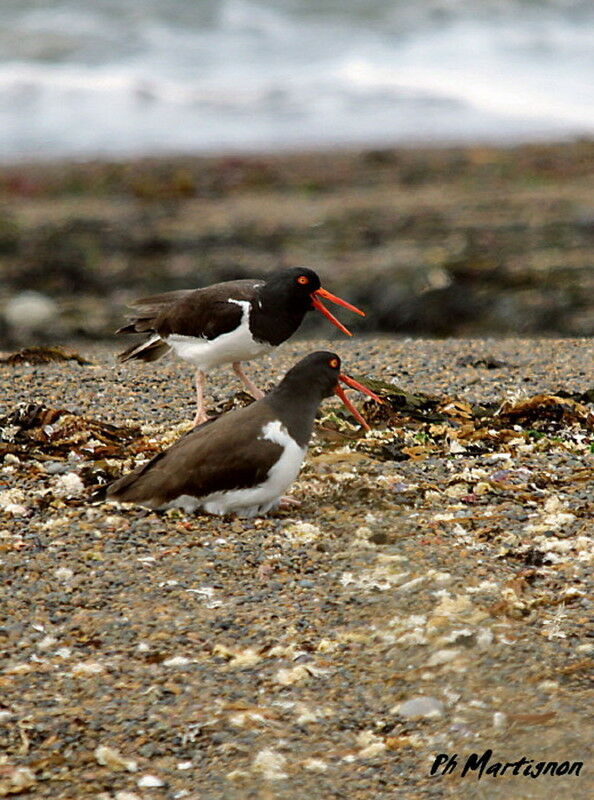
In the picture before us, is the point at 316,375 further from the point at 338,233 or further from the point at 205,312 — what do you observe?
the point at 338,233

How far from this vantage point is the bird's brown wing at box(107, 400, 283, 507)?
14.8 feet

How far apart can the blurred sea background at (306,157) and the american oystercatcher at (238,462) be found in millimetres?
5967

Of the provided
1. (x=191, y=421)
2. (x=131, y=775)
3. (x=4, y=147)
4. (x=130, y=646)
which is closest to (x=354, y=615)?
(x=130, y=646)

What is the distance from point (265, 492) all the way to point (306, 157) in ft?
Answer: 40.6

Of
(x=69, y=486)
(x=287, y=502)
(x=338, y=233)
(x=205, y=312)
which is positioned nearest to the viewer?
(x=287, y=502)

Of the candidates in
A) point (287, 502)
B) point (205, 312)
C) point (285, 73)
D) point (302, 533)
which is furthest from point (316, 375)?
point (285, 73)

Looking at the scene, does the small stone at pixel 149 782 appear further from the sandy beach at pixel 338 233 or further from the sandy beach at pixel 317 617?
the sandy beach at pixel 338 233

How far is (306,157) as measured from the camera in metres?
16.3

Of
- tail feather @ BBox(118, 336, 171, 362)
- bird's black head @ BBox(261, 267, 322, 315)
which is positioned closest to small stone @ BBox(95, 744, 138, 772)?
bird's black head @ BBox(261, 267, 322, 315)

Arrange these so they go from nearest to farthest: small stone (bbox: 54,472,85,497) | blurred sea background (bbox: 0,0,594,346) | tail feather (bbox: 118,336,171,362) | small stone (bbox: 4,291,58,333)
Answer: small stone (bbox: 54,472,85,497), tail feather (bbox: 118,336,171,362), small stone (bbox: 4,291,58,333), blurred sea background (bbox: 0,0,594,346)

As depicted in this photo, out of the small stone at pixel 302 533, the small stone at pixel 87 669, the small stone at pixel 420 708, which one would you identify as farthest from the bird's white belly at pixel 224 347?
the small stone at pixel 420 708

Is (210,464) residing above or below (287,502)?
above

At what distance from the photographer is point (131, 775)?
3086 mm

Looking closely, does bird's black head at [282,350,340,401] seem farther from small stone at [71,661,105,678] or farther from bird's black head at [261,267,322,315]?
small stone at [71,661,105,678]
